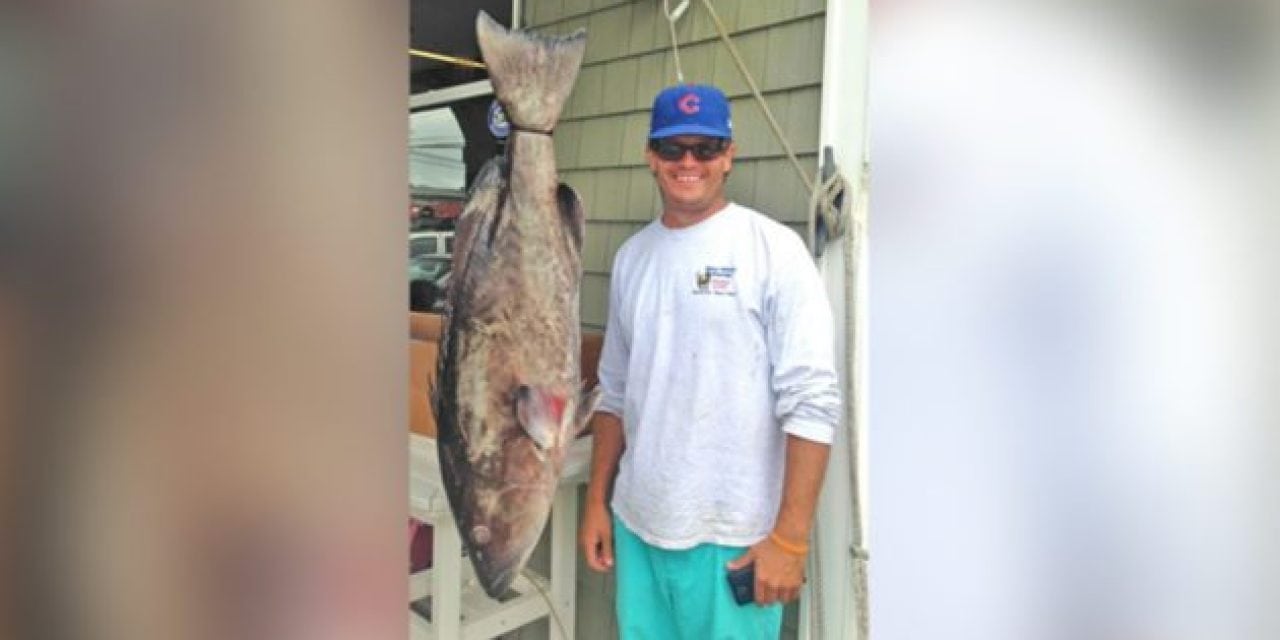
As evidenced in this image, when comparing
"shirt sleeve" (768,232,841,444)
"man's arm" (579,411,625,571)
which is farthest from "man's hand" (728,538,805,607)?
"man's arm" (579,411,625,571)

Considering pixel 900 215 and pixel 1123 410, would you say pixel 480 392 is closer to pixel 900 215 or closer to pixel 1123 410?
pixel 900 215

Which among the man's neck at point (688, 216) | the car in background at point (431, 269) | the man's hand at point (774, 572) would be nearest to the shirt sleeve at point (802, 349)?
the man's neck at point (688, 216)

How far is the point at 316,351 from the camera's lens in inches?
14.9

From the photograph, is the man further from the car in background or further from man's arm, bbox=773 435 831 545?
the car in background

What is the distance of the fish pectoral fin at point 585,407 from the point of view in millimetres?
1454

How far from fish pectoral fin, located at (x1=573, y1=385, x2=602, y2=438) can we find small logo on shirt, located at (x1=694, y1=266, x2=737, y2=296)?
0.30 metres

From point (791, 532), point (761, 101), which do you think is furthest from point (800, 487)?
point (761, 101)

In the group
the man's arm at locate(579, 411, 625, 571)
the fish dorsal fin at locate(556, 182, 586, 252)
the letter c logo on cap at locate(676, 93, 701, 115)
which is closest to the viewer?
the fish dorsal fin at locate(556, 182, 586, 252)

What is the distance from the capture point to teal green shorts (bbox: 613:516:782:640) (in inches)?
64.7

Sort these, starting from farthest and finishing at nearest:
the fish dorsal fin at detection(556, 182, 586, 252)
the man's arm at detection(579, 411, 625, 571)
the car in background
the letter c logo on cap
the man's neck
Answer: the man's arm at detection(579, 411, 625, 571) → the man's neck → the letter c logo on cap → the fish dorsal fin at detection(556, 182, 586, 252) → the car in background

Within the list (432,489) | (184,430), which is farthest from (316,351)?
(432,489)

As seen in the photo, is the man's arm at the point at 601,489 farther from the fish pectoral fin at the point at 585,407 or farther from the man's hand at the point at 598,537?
the fish pectoral fin at the point at 585,407

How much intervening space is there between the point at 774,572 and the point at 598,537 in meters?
0.46

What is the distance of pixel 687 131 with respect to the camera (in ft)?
4.77
